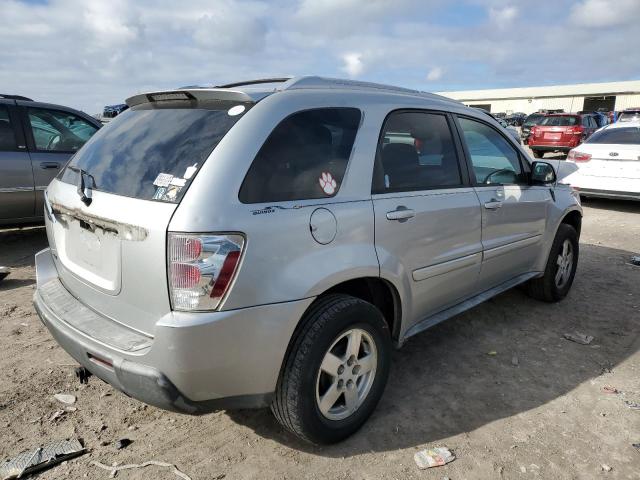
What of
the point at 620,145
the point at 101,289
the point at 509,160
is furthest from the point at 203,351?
the point at 620,145

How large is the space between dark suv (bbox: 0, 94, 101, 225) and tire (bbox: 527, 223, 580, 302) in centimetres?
551

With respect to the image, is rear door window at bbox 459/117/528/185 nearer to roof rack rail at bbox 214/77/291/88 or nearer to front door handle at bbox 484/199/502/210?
front door handle at bbox 484/199/502/210

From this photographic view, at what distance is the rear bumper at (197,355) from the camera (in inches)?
78.2

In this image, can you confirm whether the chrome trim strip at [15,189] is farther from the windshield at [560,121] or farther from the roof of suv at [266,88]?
the windshield at [560,121]

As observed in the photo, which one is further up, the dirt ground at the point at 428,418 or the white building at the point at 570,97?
the white building at the point at 570,97

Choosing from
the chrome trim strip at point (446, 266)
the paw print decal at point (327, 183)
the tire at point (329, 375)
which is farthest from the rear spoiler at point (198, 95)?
the chrome trim strip at point (446, 266)

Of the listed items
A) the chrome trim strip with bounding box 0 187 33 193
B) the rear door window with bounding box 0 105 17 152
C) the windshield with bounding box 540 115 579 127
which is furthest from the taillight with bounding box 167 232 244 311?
the windshield with bounding box 540 115 579 127

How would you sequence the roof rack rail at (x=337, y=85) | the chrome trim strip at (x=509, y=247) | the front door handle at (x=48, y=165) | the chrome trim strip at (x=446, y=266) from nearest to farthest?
1. the roof rack rail at (x=337, y=85)
2. the chrome trim strip at (x=446, y=266)
3. the chrome trim strip at (x=509, y=247)
4. the front door handle at (x=48, y=165)

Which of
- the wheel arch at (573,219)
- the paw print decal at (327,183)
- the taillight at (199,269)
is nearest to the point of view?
the taillight at (199,269)

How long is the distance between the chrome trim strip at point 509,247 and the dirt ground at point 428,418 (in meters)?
0.73

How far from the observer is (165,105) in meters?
2.60

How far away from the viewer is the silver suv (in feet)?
6.60

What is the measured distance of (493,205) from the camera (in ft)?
11.5

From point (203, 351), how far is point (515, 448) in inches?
69.6
